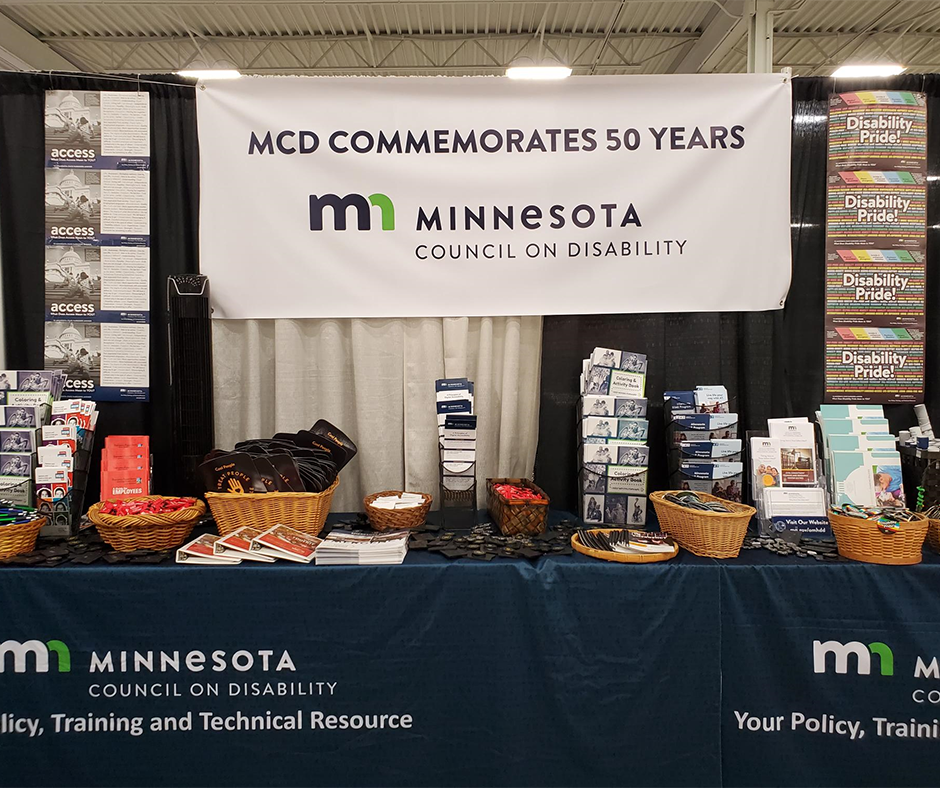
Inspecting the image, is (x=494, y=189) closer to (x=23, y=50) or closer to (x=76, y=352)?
(x=76, y=352)

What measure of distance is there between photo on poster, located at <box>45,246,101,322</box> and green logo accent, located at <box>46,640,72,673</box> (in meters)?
1.17

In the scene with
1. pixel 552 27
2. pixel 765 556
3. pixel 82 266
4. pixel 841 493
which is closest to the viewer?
pixel 765 556

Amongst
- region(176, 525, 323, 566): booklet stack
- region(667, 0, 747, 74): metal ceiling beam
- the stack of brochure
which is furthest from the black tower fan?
region(667, 0, 747, 74): metal ceiling beam

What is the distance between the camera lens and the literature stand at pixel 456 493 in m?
2.03

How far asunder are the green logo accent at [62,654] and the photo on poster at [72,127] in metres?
1.68

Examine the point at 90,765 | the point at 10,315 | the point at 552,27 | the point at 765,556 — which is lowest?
the point at 90,765

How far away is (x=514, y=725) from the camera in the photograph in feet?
5.53

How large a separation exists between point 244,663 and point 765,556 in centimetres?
155

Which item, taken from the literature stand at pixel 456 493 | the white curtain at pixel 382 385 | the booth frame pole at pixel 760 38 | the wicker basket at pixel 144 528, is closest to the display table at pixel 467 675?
the wicker basket at pixel 144 528

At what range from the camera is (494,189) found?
2.23 m

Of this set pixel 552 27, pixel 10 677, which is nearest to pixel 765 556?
pixel 10 677

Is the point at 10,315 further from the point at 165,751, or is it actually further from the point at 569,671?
the point at 569,671

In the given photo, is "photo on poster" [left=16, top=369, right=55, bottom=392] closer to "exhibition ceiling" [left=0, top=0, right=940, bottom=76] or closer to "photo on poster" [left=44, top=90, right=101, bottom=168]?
"photo on poster" [left=44, top=90, right=101, bottom=168]

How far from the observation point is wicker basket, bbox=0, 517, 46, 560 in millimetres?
1729
